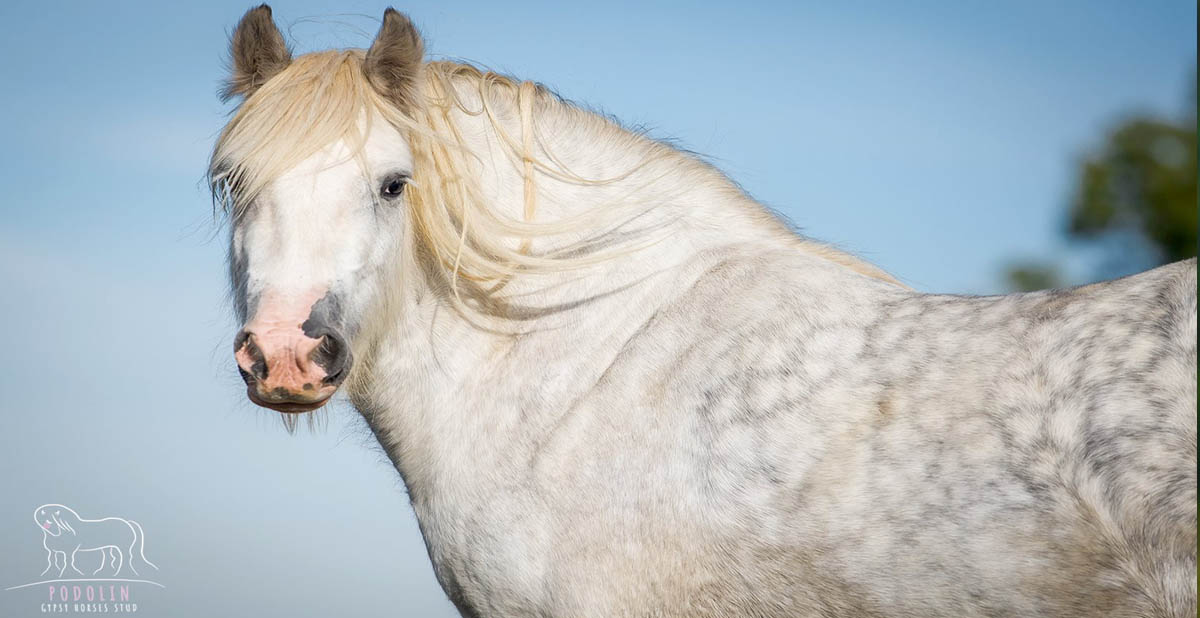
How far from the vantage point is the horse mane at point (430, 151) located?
3.45m

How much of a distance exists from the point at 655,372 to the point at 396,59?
1557 millimetres

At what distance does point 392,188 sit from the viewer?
11.7 feet

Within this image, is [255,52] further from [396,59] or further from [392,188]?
[392,188]

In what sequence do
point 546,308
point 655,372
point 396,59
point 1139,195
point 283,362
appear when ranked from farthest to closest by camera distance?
point 1139,195
point 546,308
point 396,59
point 655,372
point 283,362

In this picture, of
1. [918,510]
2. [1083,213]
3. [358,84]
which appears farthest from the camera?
[1083,213]

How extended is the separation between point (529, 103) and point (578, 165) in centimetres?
33

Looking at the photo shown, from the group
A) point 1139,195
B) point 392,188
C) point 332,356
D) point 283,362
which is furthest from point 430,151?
point 1139,195

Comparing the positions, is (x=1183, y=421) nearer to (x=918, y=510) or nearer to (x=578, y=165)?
(x=918, y=510)

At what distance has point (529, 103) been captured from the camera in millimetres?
4027

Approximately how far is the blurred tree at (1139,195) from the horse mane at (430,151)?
505 inches

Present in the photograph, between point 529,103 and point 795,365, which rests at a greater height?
point 529,103

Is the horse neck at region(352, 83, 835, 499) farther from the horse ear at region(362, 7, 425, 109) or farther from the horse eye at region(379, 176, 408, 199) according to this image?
the horse eye at region(379, 176, 408, 199)

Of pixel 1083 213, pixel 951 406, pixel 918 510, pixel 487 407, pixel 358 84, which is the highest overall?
pixel 358 84

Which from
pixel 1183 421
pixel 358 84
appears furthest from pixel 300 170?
pixel 1183 421
